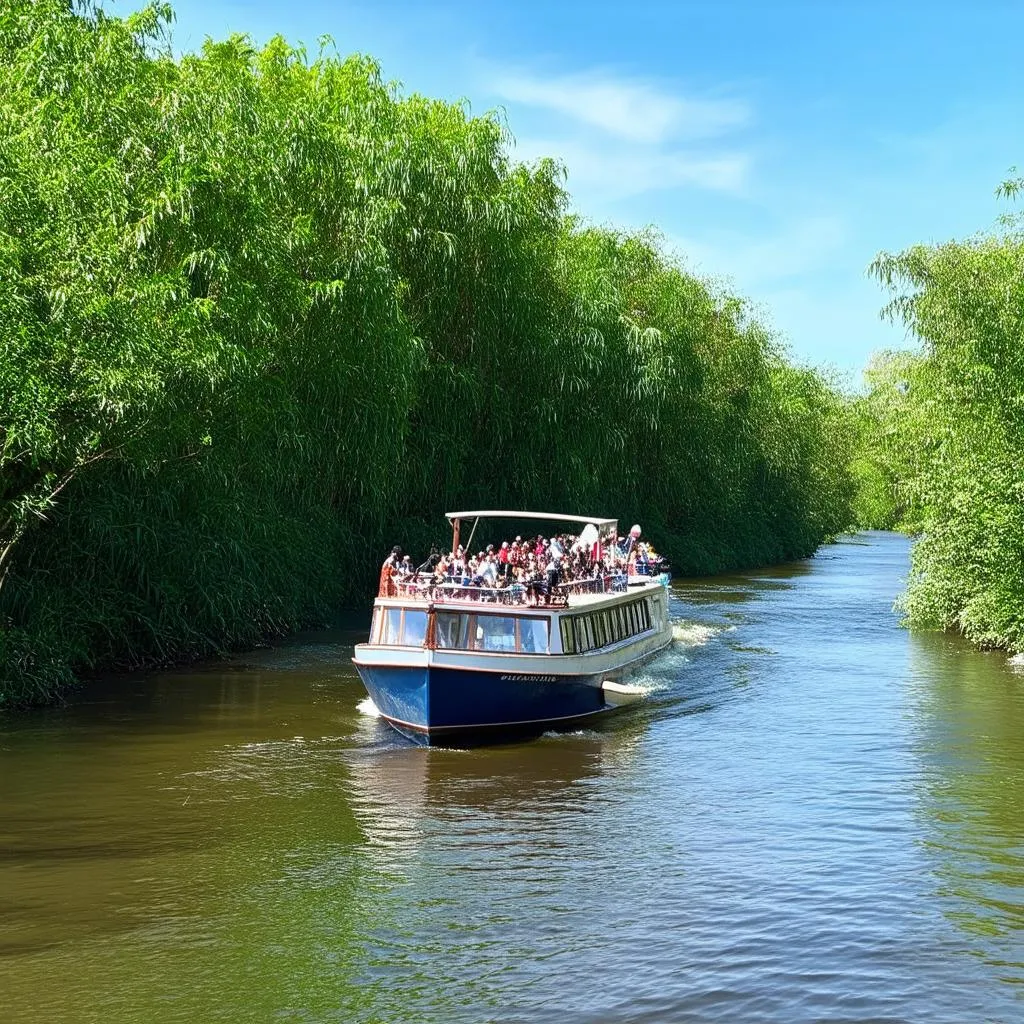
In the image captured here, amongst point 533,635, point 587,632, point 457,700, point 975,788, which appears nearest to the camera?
point 975,788

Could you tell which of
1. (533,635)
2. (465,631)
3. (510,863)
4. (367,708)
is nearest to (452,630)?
(465,631)

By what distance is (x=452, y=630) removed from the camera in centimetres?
2206

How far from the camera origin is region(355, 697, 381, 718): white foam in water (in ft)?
79.8

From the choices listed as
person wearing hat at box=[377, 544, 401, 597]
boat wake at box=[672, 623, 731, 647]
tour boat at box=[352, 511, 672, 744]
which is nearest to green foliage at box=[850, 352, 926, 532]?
boat wake at box=[672, 623, 731, 647]

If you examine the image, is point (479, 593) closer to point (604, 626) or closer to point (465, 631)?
point (465, 631)

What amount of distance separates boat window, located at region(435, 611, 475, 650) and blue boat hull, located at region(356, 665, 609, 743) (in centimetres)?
67

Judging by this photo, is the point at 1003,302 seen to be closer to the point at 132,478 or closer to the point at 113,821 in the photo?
the point at 132,478

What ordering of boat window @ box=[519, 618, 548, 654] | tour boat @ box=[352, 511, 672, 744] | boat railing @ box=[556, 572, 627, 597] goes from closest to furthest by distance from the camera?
tour boat @ box=[352, 511, 672, 744]
boat window @ box=[519, 618, 548, 654]
boat railing @ box=[556, 572, 627, 597]

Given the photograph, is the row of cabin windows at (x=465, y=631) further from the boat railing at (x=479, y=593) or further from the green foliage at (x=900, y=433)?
the green foliage at (x=900, y=433)

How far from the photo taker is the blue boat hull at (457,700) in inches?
845

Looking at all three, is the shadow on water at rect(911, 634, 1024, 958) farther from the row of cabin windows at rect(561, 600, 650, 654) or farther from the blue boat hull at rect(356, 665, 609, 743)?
the blue boat hull at rect(356, 665, 609, 743)

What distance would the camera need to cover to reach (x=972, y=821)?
16953mm

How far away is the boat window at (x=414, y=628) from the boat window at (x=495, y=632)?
100cm

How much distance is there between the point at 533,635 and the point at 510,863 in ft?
27.6
